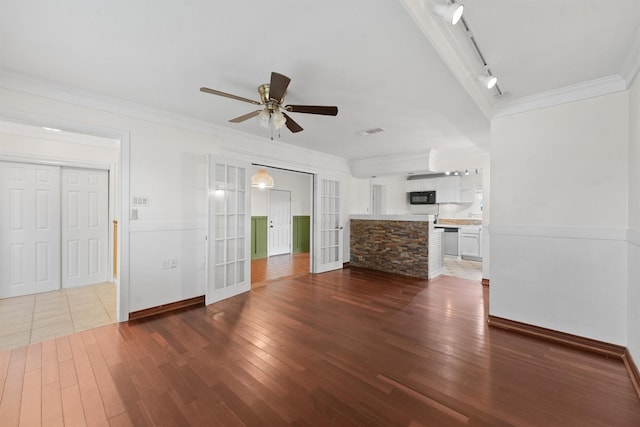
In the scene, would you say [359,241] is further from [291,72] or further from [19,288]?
[19,288]

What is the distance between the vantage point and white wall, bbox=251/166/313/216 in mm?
6992

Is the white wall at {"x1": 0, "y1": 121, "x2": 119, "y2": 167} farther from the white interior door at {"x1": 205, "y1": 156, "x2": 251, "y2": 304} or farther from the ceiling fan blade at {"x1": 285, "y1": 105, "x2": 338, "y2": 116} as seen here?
the ceiling fan blade at {"x1": 285, "y1": 105, "x2": 338, "y2": 116}

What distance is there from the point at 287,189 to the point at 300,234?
1.43 meters

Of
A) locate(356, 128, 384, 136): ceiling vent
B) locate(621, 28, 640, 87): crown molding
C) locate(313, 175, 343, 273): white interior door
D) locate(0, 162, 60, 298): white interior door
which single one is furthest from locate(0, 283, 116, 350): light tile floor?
locate(621, 28, 640, 87): crown molding

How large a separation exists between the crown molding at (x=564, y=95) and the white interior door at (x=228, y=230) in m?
3.41

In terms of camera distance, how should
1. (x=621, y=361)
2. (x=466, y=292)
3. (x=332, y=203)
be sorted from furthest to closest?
(x=332, y=203) → (x=466, y=292) → (x=621, y=361)

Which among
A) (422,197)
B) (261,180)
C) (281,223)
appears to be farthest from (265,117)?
(422,197)

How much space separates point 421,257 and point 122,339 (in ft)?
15.1

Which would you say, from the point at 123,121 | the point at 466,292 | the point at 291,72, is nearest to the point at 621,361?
the point at 466,292

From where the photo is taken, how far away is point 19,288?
3.75 metres

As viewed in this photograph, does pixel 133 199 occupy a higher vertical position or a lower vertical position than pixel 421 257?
higher

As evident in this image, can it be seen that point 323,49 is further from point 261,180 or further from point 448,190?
point 448,190

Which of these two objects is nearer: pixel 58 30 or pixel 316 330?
pixel 58 30

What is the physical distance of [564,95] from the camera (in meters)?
2.54
